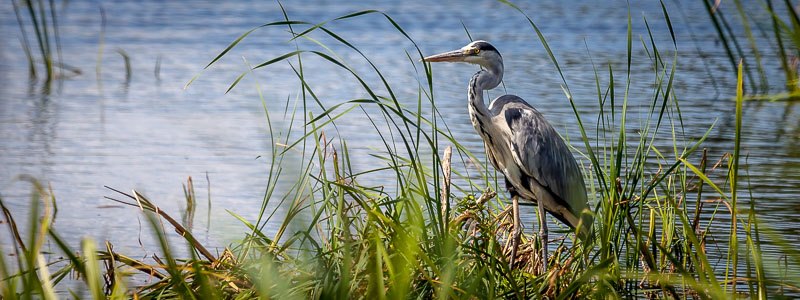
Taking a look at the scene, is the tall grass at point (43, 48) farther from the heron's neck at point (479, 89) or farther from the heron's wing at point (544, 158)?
the heron's wing at point (544, 158)

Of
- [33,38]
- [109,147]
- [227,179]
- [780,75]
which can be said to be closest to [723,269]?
[227,179]

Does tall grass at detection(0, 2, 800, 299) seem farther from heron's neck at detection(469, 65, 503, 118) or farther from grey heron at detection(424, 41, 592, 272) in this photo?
heron's neck at detection(469, 65, 503, 118)

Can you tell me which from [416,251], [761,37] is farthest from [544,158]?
[761,37]

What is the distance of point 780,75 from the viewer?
10.6m

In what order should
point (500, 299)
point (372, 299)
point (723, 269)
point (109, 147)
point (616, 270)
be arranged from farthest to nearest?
point (109, 147)
point (723, 269)
point (500, 299)
point (616, 270)
point (372, 299)

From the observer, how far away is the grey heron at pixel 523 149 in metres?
4.41

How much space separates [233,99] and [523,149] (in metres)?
5.17

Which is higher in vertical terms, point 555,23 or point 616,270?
point 555,23

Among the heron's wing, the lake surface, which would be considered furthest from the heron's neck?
the lake surface

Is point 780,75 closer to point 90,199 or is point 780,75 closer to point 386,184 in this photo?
point 386,184

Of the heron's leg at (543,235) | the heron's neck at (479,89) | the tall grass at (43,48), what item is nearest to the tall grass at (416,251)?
the heron's leg at (543,235)

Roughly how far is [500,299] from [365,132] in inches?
170

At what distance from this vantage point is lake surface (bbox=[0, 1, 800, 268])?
568cm

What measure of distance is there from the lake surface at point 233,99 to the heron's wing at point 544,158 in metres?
0.69
